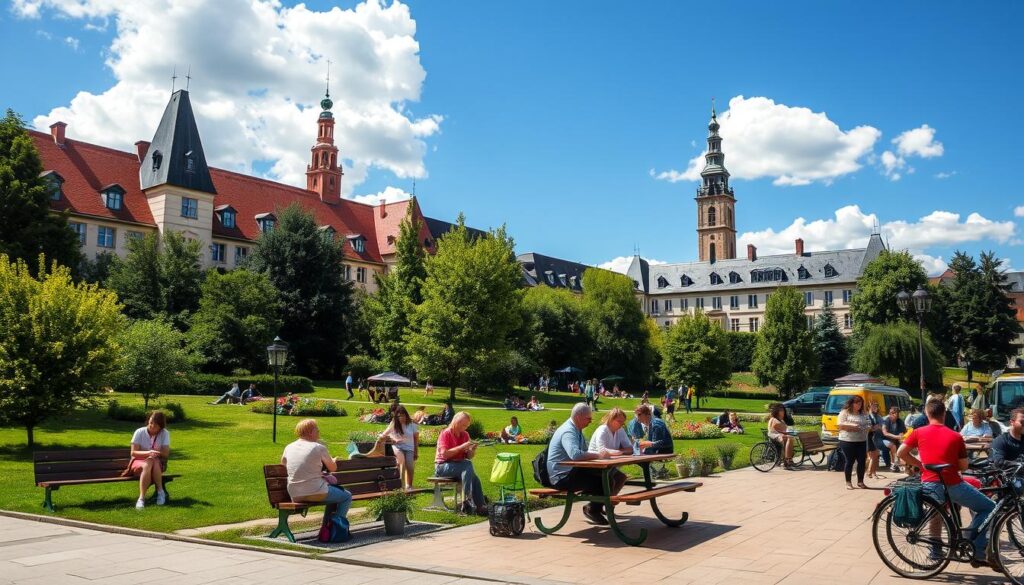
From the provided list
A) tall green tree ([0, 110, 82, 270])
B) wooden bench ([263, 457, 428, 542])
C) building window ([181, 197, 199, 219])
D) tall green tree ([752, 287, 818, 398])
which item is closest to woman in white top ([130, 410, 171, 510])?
wooden bench ([263, 457, 428, 542])

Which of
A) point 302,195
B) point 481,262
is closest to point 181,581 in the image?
point 481,262

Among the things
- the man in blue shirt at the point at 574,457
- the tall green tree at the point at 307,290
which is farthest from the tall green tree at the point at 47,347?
the tall green tree at the point at 307,290

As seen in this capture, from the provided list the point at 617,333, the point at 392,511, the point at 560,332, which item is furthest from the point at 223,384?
the point at 617,333

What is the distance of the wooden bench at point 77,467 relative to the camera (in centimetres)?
1195

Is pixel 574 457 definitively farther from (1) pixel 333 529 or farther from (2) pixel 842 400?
(2) pixel 842 400

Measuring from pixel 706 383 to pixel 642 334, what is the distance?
2077 cm

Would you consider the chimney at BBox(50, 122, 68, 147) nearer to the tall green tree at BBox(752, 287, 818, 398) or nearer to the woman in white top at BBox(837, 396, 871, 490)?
the tall green tree at BBox(752, 287, 818, 398)

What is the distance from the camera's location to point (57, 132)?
60.4 metres

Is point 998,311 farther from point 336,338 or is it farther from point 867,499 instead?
point 867,499

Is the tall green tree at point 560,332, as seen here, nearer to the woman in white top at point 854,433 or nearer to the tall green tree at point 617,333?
the tall green tree at point 617,333

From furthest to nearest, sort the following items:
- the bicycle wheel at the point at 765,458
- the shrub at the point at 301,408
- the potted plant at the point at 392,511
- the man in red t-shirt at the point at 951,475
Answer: the shrub at the point at 301,408, the bicycle wheel at the point at 765,458, the potted plant at the point at 392,511, the man in red t-shirt at the point at 951,475

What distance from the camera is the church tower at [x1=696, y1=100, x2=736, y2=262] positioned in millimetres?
135000

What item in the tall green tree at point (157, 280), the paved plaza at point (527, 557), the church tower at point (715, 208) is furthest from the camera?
the church tower at point (715, 208)

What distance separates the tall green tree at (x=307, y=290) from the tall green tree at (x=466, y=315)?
15.3 meters
